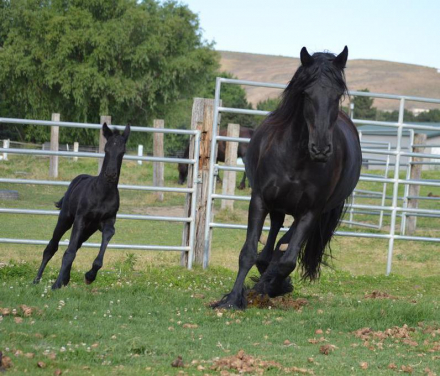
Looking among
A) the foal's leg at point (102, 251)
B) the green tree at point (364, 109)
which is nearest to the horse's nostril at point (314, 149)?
the foal's leg at point (102, 251)

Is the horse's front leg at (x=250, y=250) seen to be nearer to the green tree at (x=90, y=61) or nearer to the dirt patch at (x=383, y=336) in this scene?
the dirt patch at (x=383, y=336)

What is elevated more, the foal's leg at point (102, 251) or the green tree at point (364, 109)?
the green tree at point (364, 109)

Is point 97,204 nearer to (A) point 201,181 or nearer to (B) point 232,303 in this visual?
(B) point 232,303

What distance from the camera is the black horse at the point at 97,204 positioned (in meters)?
6.88

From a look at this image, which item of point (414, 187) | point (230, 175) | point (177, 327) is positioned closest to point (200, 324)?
point (177, 327)

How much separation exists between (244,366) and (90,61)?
26.1 m

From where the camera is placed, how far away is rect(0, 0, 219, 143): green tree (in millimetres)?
28625

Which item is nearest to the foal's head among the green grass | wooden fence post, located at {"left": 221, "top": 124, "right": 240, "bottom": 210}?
the green grass

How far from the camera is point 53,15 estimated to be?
29609 millimetres

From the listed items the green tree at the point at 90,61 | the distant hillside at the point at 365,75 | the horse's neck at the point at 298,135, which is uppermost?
the distant hillside at the point at 365,75

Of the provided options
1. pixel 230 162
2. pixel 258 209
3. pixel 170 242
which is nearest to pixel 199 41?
pixel 230 162

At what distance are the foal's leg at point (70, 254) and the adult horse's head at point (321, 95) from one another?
2.63 meters

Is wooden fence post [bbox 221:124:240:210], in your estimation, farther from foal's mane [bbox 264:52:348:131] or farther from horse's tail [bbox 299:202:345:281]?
foal's mane [bbox 264:52:348:131]

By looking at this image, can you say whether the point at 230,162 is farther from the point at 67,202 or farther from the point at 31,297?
the point at 31,297
